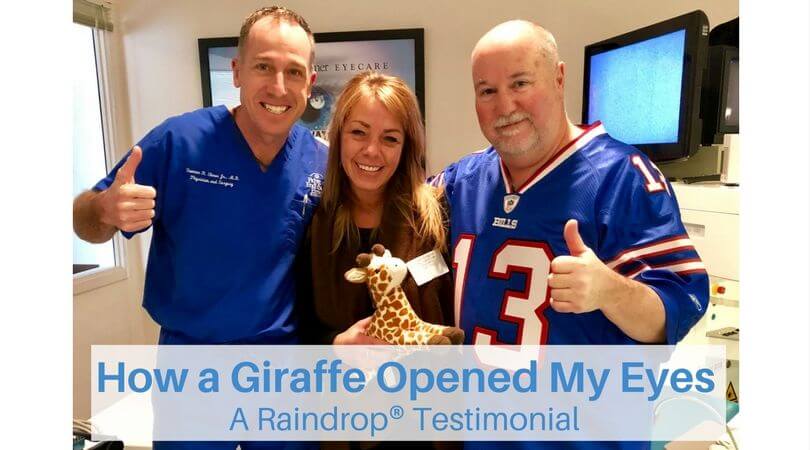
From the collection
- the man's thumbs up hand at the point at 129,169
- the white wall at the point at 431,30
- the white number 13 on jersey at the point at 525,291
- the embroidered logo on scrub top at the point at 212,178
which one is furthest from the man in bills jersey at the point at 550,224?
the white wall at the point at 431,30

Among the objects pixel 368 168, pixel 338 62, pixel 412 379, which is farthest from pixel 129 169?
pixel 338 62

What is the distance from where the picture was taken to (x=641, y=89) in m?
1.83

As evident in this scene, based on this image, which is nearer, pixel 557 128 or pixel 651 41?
pixel 557 128

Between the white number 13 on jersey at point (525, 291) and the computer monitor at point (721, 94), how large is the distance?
34.7 inches

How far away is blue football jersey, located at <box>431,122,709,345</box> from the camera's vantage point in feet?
3.22

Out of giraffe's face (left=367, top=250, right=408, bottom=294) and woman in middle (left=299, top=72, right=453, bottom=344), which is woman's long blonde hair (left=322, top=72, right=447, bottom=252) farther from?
giraffe's face (left=367, top=250, right=408, bottom=294)

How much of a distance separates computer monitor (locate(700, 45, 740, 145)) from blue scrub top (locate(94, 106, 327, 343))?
4.18 feet

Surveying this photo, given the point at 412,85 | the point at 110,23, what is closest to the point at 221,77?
the point at 110,23

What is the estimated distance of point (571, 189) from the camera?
1079mm

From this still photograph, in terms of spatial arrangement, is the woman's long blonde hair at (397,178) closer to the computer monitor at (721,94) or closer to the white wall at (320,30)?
the computer monitor at (721,94)

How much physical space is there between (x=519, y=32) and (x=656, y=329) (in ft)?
2.15

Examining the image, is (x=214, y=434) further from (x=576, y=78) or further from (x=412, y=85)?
(x=576, y=78)

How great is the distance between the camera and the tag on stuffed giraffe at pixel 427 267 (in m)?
1.23

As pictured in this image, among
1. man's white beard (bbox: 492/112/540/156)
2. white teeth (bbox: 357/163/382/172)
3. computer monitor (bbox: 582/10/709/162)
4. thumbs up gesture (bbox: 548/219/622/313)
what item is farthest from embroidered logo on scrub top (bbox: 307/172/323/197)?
computer monitor (bbox: 582/10/709/162)
